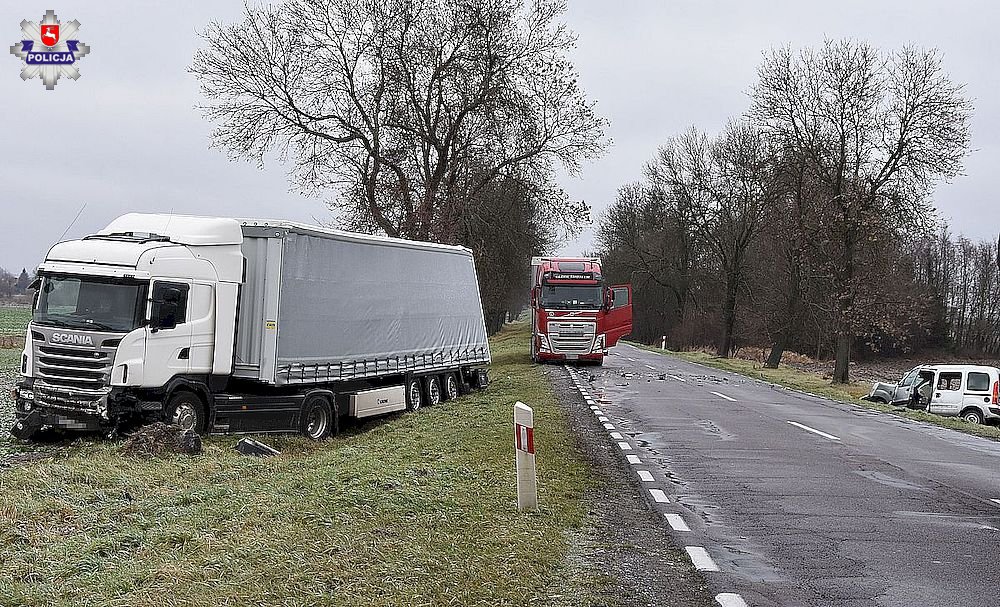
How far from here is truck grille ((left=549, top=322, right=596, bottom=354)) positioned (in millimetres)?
35531

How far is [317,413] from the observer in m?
17.5

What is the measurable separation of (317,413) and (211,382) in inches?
99.9

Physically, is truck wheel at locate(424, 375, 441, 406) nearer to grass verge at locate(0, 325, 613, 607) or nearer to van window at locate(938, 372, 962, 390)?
grass verge at locate(0, 325, 613, 607)

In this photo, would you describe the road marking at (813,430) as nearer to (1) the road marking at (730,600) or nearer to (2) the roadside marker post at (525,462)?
(2) the roadside marker post at (525,462)

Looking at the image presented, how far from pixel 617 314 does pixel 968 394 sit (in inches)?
564

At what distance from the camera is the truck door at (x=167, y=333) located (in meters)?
14.4

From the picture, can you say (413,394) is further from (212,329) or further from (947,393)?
(947,393)

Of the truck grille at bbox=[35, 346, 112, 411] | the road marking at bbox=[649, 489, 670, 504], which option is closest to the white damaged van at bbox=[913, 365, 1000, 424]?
the road marking at bbox=[649, 489, 670, 504]

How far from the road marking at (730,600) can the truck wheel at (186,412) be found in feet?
33.8

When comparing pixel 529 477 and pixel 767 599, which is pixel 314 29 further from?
pixel 767 599

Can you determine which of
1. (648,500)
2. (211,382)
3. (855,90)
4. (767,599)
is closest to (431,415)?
(211,382)

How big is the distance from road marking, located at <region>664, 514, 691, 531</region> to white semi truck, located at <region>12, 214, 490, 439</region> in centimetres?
897

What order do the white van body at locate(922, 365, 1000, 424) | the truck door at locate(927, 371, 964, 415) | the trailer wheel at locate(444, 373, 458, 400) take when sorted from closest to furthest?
1. the trailer wheel at locate(444, 373, 458, 400)
2. the white van body at locate(922, 365, 1000, 424)
3. the truck door at locate(927, 371, 964, 415)

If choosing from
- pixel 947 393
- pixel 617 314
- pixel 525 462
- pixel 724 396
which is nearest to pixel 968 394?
pixel 947 393
